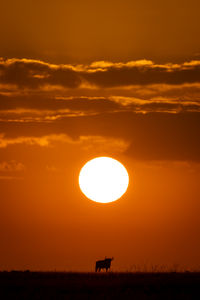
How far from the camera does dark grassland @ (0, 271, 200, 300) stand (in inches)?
1396

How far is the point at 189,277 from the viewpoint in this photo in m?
41.8

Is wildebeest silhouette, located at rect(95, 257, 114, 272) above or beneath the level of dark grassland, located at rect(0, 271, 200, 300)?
above

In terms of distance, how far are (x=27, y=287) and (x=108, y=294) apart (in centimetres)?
456

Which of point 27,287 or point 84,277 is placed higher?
point 84,277

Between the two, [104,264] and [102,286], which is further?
[104,264]

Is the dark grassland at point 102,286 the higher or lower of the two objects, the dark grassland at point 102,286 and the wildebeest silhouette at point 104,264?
the lower

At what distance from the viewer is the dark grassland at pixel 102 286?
35.5 meters

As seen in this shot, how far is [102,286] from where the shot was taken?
37.8 meters

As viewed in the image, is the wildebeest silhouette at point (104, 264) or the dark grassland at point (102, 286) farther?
the wildebeest silhouette at point (104, 264)

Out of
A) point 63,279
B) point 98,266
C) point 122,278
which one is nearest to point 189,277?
point 122,278

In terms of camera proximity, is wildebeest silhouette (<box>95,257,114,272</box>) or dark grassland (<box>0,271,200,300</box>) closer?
dark grassland (<box>0,271,200,300</box>)

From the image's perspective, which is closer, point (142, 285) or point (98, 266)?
point (142, 285)

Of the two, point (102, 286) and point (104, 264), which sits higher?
point (104, 264)

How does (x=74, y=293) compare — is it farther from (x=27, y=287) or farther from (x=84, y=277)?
(x=84, y=277)
